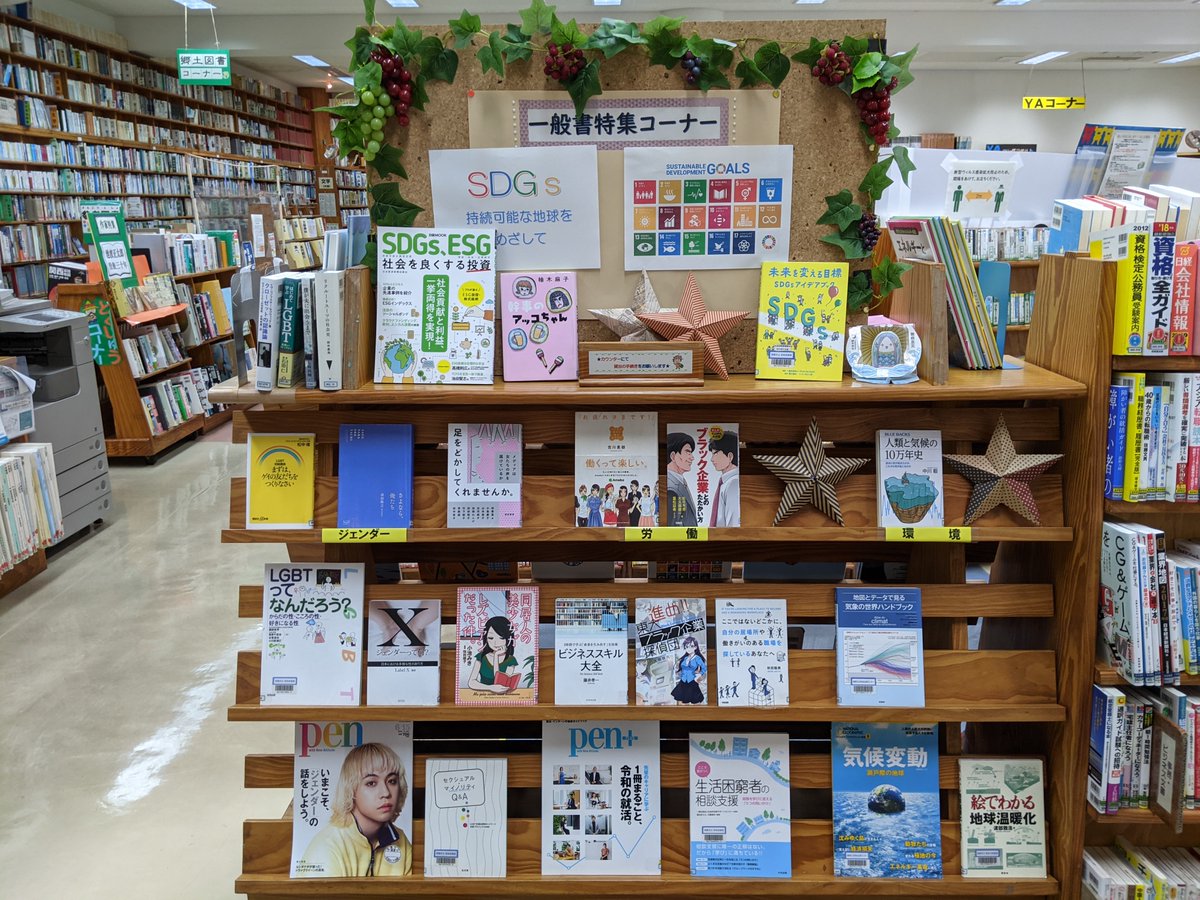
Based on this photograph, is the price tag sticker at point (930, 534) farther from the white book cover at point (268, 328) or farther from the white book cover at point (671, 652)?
the white book cover at point (268, 328)

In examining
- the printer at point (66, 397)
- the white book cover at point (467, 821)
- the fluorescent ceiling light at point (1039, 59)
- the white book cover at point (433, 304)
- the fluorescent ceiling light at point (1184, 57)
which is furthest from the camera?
the fluorescent ceiling light at point (1184, 57)

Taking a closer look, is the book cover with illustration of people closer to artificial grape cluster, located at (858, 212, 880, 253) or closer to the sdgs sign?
the sdgs sign

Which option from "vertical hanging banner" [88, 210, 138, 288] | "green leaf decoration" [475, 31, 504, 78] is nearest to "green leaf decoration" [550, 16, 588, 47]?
"green leaf decoration" [475, 31, 504, 78]

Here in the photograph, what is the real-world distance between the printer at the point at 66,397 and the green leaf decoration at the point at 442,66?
373cm

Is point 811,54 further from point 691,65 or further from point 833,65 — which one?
point 691,65

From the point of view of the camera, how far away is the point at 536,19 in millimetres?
2031

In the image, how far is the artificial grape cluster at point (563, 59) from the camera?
6.67 ft

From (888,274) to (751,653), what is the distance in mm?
894

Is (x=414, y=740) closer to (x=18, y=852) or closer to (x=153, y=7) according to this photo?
(x=18, y=852)

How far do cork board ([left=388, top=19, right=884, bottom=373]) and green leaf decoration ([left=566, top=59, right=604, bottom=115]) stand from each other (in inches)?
2.4

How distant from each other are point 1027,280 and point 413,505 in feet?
15.1

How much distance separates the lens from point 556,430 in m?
2.11

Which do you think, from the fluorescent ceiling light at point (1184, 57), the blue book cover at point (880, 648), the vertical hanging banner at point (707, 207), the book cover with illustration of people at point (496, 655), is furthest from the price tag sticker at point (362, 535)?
the fluorescent ceiling light at point (1184, 57)

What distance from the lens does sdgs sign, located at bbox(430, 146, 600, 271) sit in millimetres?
2121
